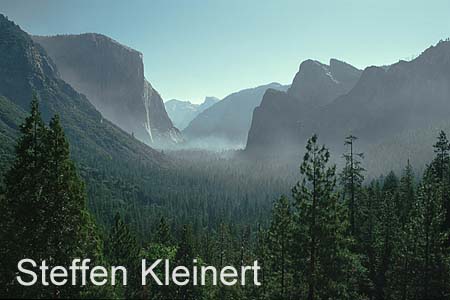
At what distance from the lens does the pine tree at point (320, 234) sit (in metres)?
24.5

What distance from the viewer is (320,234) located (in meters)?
24.5

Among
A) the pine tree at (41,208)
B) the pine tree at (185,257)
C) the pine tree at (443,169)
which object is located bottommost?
the pine tree at (185,257)

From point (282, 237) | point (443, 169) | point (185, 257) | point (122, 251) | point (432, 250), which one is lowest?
point (185, 257)

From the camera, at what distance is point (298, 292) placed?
27.5 metres

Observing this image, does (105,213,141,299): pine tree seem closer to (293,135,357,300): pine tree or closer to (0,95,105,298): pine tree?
(293,135,357,300): pine tree

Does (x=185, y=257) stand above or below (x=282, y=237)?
below

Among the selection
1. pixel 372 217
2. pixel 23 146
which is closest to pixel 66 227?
pixel 23 146

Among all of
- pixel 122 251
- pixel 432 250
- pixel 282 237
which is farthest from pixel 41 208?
pixel 432 250

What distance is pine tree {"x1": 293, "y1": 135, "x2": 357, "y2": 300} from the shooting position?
24547mm

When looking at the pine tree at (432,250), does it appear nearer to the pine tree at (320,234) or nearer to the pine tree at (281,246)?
the pine tree at (320,234)

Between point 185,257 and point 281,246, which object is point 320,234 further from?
point 185,257

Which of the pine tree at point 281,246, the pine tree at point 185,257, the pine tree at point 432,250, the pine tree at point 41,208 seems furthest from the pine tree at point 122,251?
the pine tree at point 432,250

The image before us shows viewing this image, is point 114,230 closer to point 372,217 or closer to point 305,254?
point 305,254

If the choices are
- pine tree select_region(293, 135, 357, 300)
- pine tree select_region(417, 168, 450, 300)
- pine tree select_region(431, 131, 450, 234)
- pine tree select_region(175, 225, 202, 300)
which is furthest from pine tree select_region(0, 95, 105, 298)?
A: pine tree select_region(431, 131, 450, 234)
